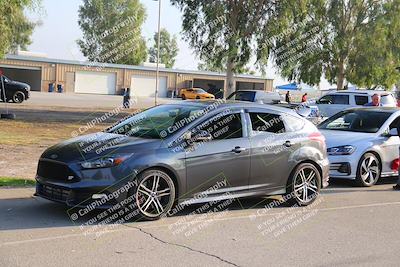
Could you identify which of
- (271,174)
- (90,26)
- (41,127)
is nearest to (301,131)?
(271,174)

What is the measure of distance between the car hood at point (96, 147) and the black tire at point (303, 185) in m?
2.58

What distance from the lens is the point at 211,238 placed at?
6848mm

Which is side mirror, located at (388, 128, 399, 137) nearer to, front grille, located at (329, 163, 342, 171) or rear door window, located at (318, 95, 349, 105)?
Result: front grille, located at (329, 163, 342, 171)

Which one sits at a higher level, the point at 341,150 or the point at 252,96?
the point at 252,96

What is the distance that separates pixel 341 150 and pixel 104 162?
235 inches

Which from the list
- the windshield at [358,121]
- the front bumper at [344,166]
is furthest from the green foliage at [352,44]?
the front bumper at [344,166]

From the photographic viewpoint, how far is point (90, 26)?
90.7 metres

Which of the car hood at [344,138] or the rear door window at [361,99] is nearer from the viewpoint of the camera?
the car hood at [344,138]

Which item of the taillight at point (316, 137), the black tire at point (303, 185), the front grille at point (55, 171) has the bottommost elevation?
the black tire at point (303, 185)

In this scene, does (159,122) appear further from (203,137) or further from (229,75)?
(229,75)

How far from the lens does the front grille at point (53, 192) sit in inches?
282

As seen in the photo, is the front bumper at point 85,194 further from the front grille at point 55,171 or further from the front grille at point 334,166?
the front grille at point 334,166

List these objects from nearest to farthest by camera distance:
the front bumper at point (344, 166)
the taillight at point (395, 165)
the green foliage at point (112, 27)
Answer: the front bumper at point (344, 166)
the taillight at point (395, 165)
the green foliage at point (112, 27)

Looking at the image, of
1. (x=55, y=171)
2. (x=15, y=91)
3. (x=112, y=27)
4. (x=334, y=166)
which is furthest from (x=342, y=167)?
(x=112, y=27)
